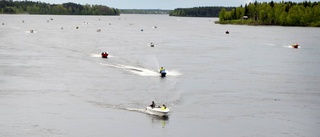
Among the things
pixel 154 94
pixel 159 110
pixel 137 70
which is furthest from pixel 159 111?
pixel 137 70

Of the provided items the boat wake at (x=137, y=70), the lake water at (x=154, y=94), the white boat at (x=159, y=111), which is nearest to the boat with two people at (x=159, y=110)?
the white boat at (x=159, y=111)

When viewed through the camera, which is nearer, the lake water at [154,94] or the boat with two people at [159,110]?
the lake water at [154,94]

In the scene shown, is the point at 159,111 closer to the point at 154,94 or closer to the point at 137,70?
the point at 154,94

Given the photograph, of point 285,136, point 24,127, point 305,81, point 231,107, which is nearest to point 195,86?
point 231,107

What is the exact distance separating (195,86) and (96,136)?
29079mm

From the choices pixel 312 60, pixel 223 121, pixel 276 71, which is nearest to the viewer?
pixel 223 121

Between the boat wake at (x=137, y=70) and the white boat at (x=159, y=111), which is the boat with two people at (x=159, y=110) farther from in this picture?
the boat wake at (x=137, y=70)

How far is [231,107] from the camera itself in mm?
64688

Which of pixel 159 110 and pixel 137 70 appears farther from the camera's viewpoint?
pixel 137 70

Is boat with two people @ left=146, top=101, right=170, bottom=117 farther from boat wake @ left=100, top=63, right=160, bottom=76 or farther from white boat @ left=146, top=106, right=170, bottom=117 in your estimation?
boat wake @ left=100, top=63, right=160, bottom=76

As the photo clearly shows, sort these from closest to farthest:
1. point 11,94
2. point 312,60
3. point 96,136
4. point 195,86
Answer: point 96,136 → point 11,94 → point 195,86 → point 312,60

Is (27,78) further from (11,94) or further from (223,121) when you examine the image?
(223,121)

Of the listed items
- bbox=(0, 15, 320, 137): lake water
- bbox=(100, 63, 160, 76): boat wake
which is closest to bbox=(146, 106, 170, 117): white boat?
bbox=(0, 15, 320, 137): lake water

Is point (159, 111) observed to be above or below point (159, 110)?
below
